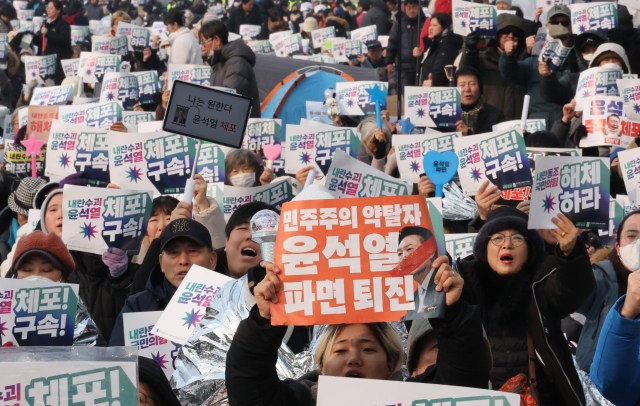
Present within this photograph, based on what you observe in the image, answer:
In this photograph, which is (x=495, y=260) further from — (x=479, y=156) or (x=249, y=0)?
(x=249, y=0)

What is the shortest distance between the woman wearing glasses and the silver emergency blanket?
3.47 feet

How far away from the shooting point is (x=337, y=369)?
2.93 meters

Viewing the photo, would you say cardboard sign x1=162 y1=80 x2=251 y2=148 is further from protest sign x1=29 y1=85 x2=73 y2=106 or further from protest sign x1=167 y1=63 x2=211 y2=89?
protest sign x1=167 y1=63 x2=211 y2=89

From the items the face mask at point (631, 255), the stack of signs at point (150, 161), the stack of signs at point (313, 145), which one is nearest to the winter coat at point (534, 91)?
the stack of signs at point (313, 145)

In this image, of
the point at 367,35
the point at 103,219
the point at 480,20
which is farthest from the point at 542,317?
the point at 367,35

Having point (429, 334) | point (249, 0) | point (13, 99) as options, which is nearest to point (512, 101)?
point (429, 334)

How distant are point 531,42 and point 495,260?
24.7 feet

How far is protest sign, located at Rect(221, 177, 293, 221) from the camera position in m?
5.91

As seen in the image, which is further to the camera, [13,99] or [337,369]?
[13,99]

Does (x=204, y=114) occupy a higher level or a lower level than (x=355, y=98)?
lower

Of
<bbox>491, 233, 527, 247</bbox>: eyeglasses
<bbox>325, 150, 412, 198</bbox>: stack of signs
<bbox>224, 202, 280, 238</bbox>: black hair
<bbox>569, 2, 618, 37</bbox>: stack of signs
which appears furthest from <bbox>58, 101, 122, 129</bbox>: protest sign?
<bbox>491, 233, 527, 247</bbox>: eyeglasses

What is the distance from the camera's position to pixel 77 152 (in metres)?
6.86

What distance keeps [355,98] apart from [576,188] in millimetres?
5556

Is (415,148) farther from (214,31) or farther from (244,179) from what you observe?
(214,31)
